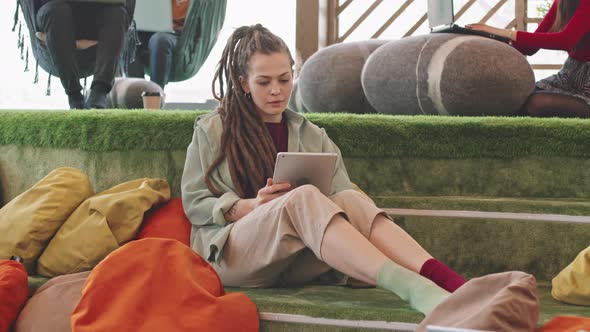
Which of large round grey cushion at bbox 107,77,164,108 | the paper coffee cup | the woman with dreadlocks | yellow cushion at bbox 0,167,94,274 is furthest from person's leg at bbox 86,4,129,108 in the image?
the woman with dreadlocks

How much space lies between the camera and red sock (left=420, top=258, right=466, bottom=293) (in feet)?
4.60

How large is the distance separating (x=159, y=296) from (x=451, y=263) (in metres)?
0.79

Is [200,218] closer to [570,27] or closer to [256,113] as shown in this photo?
[256,113]

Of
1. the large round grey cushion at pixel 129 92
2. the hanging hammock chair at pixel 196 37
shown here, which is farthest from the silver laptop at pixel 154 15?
the large round grey cushion at pixel 129 92

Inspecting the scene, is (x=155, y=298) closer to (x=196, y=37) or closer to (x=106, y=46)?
(x=106, y=46)

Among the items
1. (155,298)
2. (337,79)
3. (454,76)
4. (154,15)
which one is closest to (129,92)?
(154,15)

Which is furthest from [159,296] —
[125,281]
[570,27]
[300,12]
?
[300,12]

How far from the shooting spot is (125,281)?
4.75ft

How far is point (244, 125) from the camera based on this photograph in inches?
71.4

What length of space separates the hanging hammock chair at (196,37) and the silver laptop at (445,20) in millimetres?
1233

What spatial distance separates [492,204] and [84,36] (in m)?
1.64

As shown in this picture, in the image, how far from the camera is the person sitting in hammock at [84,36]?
2.69 metres

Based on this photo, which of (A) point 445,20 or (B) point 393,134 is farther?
(A) point 445,20

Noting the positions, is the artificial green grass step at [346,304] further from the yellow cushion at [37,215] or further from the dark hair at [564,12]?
the dark hair at [564,12]
